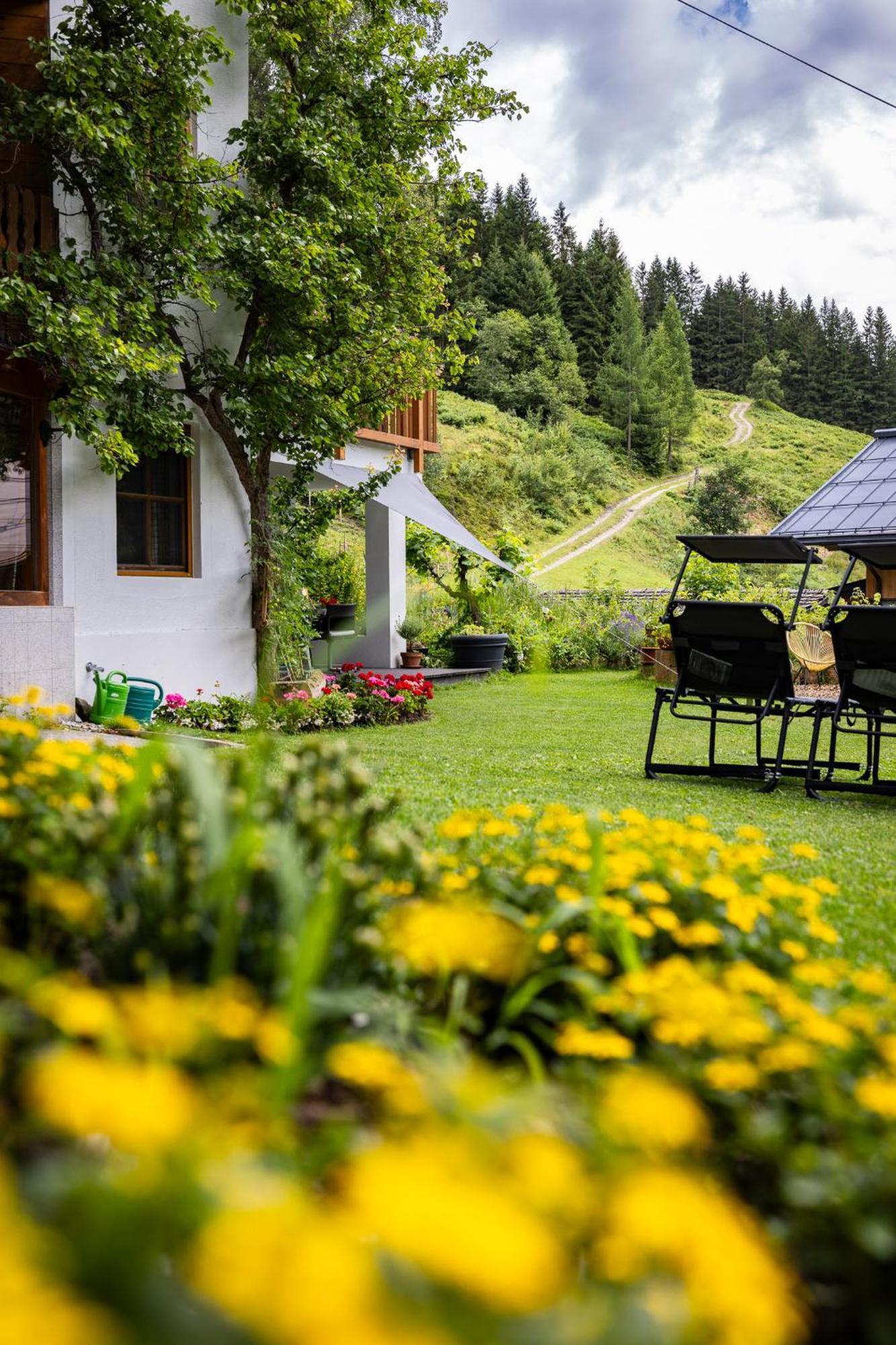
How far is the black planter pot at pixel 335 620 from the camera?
42.1ft

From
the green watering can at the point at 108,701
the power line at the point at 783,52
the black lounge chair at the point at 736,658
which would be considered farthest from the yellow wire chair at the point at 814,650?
the green watering can at the point at 108,701

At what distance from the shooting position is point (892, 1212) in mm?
1158

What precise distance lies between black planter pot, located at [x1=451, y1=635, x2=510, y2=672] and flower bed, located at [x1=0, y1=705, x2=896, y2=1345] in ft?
37.1

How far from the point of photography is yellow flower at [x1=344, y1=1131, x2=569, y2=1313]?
1.96 ft

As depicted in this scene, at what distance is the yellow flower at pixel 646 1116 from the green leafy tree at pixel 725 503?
40620 millimetres

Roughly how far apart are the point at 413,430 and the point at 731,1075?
12058 mm

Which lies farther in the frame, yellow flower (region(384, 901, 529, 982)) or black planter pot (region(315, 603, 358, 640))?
black planter pot (region(315, 603, 358, 640))

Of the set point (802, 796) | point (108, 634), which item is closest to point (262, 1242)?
point (802, 796)

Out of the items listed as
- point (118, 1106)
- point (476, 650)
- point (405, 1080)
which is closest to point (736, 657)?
point (405, 1080)

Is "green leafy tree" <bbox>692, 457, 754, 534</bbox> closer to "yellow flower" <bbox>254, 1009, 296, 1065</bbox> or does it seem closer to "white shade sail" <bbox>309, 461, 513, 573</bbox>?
"white shade sail" <bbox>309, 461, 513, 573</bbox>

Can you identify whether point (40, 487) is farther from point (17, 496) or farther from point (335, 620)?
point (335, 620)

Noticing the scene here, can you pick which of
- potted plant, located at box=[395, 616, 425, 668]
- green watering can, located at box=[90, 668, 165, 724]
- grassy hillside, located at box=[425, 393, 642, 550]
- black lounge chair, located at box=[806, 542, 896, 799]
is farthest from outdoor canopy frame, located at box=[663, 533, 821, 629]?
grassy hillside, located at box=[425, 393, 642, 550]

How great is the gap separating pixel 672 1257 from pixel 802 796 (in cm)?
528

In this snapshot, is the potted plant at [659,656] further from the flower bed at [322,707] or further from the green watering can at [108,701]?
the green watering can at [108,701]
